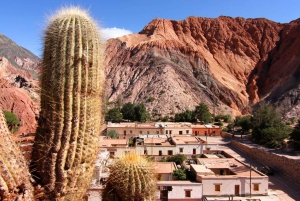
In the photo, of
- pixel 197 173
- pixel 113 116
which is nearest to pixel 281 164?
pixel 197 173

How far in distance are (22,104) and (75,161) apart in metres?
20.4

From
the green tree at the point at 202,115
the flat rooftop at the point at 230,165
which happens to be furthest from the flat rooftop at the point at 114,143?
the green tree at the point at 202,115

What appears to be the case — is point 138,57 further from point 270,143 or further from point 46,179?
point 46,179

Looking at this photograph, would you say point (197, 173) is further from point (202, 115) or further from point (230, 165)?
point (202, 115)

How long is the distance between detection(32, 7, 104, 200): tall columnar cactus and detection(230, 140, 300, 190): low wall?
1844 centimetres

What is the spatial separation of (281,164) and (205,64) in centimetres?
4963

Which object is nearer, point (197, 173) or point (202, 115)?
point (197, 173)

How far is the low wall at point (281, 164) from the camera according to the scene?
1869 centimetres

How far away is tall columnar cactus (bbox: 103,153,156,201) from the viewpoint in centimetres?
427

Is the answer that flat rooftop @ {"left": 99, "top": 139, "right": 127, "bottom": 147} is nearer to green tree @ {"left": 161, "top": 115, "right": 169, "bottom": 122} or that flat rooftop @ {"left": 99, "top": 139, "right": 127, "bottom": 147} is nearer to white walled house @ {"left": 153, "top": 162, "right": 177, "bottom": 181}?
white walled house @ {"left": 153, "top": 162, "right": 177, "bottom": 181}

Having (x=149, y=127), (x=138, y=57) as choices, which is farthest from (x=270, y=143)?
(x=138, y=57)

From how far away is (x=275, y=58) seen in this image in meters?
76.9

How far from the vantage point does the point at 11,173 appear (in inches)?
98.0

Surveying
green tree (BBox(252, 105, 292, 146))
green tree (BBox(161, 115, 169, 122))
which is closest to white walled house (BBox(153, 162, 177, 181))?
green tree (BBox(252, 105, 292, 146))
